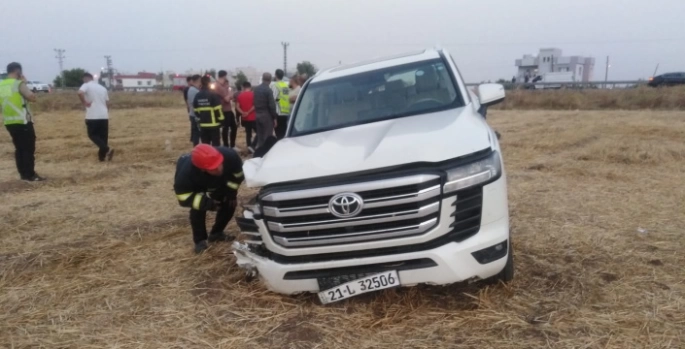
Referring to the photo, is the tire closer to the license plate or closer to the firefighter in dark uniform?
the license plate

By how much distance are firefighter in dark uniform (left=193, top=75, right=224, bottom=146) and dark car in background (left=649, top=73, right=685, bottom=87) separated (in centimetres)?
3226

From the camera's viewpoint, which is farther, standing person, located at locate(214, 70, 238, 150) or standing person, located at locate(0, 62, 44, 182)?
standing person, located at locate(214, 70, 238, 150)

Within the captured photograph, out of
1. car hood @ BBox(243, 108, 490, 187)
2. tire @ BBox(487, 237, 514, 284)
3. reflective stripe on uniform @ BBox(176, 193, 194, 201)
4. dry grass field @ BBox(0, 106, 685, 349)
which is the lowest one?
dry grass field @ BBox(0, 106, 685, 349)

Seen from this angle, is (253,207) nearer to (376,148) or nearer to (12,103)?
(376,148)

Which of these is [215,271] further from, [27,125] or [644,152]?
[644,152]

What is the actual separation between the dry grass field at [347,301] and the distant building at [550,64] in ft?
187

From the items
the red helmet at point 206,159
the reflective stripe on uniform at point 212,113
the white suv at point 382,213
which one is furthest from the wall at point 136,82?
the white suv at point 382,213

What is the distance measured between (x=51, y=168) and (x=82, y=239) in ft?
17.9

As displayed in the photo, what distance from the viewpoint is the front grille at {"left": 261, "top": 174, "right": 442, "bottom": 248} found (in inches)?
134

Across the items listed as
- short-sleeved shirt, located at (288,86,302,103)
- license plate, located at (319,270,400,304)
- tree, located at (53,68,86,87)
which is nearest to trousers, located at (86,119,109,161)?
short-sleeved shirt, located at (288,86,302,103)

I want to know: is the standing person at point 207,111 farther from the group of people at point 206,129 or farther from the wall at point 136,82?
the wall at point 136,82

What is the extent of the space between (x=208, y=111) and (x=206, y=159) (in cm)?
549

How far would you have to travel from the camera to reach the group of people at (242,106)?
9891 millimetres

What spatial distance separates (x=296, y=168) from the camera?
3699mm
